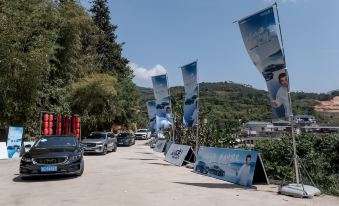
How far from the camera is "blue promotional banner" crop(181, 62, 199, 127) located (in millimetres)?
17391

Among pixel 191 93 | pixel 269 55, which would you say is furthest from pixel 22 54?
pixel 269 55

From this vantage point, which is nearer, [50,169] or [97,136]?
[50,169]

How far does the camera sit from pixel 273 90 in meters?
10.4

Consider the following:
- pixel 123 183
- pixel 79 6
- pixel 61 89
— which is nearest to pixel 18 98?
pixel 61 89

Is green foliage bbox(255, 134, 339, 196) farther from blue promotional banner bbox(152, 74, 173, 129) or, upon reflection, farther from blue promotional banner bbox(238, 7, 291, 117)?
blue promotional banner bbox(152, 74, 173, 129)

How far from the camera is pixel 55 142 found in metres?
14.5

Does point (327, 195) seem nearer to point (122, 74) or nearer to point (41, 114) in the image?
point (41, 114)

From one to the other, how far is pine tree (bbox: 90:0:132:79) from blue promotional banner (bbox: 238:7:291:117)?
4478 centimetres

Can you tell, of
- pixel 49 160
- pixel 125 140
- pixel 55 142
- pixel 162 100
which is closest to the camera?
pixel 49 160

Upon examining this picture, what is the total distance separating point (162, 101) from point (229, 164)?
11741mm

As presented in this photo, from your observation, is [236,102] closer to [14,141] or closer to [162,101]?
[162,101]

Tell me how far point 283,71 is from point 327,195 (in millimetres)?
3386

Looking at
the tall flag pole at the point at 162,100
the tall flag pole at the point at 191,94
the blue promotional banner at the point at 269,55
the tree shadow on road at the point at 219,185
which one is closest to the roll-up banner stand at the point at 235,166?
the tree shadow on road at the point at 219,185

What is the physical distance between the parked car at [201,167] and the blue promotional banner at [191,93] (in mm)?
2918
